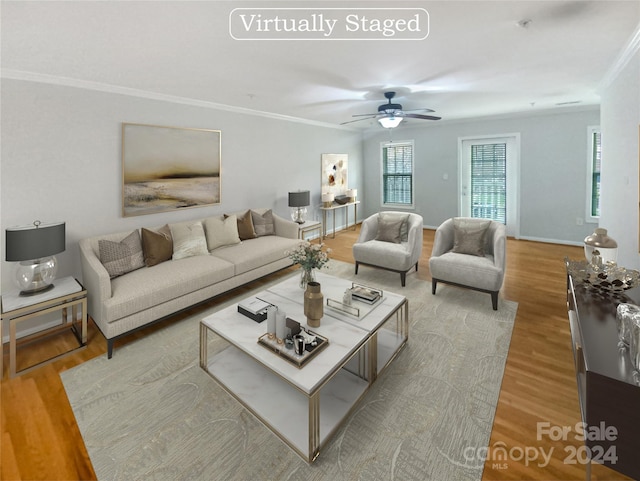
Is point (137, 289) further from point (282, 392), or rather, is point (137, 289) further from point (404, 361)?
point (404, 361)

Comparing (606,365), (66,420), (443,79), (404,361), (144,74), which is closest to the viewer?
(606,365)

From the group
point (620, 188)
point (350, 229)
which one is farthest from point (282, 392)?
point (350, 229)

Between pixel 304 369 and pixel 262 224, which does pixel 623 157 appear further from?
pixel 262 224

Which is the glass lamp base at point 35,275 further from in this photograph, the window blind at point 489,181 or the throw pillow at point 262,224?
the window blind at point 489,181

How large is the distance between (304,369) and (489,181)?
6413 millimetres

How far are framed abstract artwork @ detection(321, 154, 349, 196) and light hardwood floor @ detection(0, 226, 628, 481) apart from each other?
15.1 feet

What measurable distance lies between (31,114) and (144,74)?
3.49ft

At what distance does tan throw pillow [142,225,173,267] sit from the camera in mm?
3332

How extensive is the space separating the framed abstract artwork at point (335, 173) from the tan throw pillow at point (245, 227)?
2.57 meters

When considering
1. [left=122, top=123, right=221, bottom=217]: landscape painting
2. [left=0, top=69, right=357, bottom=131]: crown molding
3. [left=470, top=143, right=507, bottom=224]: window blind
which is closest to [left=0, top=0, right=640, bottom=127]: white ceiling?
[left=0, top=69, right=357, bottom=131]: crown molding

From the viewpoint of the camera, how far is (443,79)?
3.45m

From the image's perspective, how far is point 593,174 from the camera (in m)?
5.43

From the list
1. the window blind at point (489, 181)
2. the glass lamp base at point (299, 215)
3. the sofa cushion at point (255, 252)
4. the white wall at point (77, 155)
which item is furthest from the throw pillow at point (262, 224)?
the window blind at point (489, 181)

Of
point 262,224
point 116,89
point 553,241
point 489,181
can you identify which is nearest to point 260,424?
point 262,224
